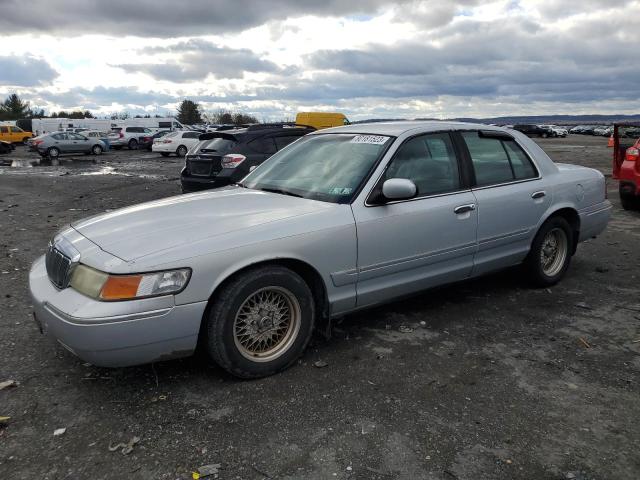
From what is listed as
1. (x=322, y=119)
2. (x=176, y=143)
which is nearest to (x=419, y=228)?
(x=322, y=119)

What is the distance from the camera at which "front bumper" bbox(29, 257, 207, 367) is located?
296cm

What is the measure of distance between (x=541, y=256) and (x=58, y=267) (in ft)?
13.9

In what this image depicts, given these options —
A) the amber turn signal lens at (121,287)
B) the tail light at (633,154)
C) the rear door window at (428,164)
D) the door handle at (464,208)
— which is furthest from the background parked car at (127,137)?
the amber turn signal lens at (121,287)

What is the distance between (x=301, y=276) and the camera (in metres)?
3.70

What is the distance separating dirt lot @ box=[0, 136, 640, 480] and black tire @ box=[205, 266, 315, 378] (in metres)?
0.12

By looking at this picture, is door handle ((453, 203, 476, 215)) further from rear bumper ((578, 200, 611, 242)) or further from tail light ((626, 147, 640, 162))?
tail light ((626, 147, 640, 162))

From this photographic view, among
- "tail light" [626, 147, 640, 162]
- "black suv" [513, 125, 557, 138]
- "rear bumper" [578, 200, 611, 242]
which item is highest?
"black suv" [513, 125, 557, 138]

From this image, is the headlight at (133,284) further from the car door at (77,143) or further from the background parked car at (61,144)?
the car door at (77,143)

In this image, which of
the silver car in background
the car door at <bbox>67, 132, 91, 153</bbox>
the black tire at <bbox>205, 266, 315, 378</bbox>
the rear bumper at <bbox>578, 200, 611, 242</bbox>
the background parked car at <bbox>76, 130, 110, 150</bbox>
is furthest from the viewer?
the background parked car at <bbox>76, 130, 110, 150</bbox>

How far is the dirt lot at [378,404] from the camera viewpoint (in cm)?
269

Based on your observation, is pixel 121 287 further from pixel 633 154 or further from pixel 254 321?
pixel 633 154

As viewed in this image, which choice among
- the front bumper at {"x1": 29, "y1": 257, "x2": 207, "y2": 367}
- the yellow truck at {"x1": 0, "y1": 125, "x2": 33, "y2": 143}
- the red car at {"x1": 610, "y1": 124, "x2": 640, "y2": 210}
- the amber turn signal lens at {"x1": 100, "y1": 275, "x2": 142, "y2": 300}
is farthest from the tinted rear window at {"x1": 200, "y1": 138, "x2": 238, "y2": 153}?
the yellow truck at {"x1": 0, "y1": 125, "x2": 33, "y2": 143}

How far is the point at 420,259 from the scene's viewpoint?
→ 4.12 meters

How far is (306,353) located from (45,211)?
29.0ft
